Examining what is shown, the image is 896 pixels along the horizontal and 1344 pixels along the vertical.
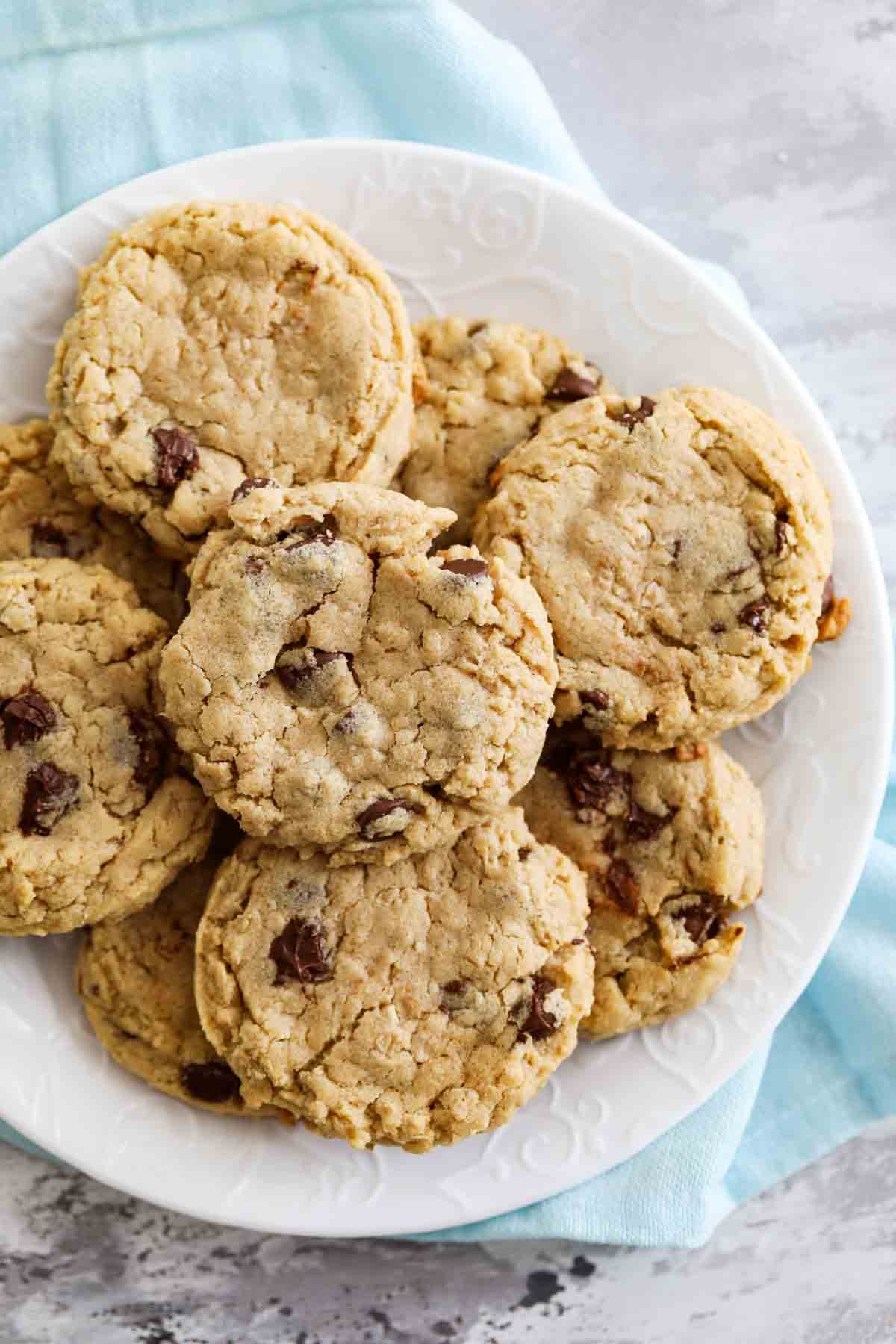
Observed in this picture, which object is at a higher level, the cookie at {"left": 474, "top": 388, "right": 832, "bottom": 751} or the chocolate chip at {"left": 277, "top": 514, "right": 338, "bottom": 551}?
the chocolate chip at {"left": 277, "top": 514, "right": 338, "bottom": 551}

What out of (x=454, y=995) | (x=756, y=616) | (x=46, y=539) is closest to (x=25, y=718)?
(x=46, y=539)

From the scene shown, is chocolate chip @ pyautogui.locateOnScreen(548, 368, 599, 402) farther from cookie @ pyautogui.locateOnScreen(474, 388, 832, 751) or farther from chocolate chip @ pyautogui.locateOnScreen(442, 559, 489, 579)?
chocolate chip @ pyautogui.locateOnScreen(442, 559, 489, 579)

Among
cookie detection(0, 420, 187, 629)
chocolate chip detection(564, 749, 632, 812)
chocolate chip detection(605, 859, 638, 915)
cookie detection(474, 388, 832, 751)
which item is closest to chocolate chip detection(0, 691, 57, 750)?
cookie detection(0, 420, 187, 629)

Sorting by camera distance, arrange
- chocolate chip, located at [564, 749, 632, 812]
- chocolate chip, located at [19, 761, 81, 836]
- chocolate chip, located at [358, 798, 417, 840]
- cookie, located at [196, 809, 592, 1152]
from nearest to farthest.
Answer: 1. chocolate chip, located at [358, 798, 417, 840]
2. chocolate chip, located at [19, 761, 81, 836]
3. cookie, located at [196, 809, 592, 1152]
4. chocolate chip, located at [564, 749, 632, 812]

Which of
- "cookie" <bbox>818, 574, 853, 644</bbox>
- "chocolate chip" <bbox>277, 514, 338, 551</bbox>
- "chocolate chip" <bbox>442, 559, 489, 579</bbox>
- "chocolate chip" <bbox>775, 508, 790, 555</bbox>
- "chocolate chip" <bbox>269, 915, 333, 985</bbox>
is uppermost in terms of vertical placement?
"chocolate chip" <bbox>277, 514, 338, 551</bbox>

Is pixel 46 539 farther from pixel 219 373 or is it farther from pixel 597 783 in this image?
pixel 597 783

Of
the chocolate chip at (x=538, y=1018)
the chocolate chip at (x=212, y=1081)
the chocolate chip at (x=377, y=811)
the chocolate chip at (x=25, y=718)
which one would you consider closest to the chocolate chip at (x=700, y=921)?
the chocolate chip at (x=538, y=1018)
